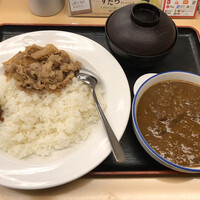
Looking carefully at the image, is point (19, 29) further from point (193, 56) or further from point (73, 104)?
point (193, 56)

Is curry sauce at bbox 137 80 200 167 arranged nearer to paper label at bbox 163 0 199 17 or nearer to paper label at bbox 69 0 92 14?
paper label at bbox 163 0 199 17

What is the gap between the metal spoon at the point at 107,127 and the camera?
5.32 feet

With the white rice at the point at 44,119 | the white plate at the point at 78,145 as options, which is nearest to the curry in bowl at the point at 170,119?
the white plate at the point at 78,145

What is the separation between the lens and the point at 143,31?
2.06 metres

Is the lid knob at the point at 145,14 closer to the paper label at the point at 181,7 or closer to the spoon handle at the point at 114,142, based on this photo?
the spoon handle at the point at 114,142

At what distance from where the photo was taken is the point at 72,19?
3143 mm

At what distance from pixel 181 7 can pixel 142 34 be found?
1.45 m

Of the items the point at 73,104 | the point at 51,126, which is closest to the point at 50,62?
the point at 73,104

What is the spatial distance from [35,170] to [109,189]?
0.66 m

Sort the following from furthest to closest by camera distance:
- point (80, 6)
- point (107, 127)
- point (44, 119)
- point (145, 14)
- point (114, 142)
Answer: point (80, 6)
point (145, 14)
point (44, 119)
point (107, 127)
point (114, 142)

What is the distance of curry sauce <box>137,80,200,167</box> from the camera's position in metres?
1.71

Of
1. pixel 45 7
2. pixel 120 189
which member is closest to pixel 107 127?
pixel 120 189

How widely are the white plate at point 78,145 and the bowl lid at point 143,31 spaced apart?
252 millimetres

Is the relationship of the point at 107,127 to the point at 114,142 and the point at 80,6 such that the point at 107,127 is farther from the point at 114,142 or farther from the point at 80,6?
the point at 80,6
